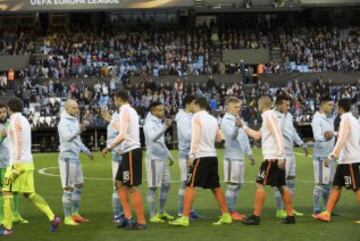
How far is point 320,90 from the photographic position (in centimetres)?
4384

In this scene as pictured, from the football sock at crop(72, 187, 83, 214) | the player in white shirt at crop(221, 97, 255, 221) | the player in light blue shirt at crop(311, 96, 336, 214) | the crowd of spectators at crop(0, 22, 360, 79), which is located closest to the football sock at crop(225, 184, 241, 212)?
the player in white shirt at crop(221, 97, 255, 221)

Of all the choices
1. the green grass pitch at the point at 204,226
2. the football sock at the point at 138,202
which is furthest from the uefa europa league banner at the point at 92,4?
the football sock at the point at 138,202

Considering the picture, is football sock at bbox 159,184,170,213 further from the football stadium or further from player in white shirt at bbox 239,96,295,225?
player in white shirt at bbox 239,96,295,225

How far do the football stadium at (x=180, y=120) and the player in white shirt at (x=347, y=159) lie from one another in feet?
0.08

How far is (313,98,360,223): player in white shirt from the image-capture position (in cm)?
1337

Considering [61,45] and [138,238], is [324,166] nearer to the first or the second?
[138,238]

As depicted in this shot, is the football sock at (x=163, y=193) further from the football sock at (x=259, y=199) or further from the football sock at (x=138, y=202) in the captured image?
the football sock at (x=259, y=199)

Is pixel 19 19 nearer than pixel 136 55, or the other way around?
pixel 136 55

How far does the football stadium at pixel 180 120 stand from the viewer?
1306 cm

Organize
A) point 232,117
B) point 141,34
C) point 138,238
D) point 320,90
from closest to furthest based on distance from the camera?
point 138,238 → point 232,117 → point 320,90 → point 141,34

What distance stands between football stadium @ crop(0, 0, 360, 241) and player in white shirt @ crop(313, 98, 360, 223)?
0.02 m

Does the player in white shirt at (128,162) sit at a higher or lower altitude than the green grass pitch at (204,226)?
higher

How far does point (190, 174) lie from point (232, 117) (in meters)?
1.56

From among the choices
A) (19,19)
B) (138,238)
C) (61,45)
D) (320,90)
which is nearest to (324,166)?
(138,238)
